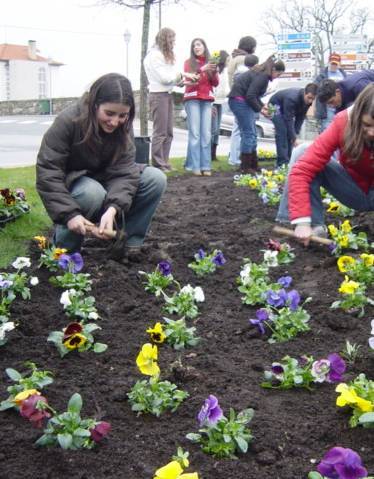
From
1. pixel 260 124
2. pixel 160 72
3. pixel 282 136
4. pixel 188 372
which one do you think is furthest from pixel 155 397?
pixel 260 124

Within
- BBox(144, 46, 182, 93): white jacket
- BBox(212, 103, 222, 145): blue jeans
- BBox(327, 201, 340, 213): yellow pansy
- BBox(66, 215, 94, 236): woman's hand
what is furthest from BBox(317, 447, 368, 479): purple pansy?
BBox(212, 103, 222, 145): blue jeans

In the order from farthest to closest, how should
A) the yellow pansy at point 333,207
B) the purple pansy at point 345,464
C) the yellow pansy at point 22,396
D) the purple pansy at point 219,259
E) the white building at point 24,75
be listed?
the white building at point 24,75 < the yellow pansy at point 333,207 < the purple pansy at point 219,259 < the yellow pansy at point 22,396 < the purple pansy at point 345,464

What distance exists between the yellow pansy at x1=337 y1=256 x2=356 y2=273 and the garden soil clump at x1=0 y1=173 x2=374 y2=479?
12 cm

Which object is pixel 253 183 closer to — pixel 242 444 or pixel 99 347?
pixel 99 347

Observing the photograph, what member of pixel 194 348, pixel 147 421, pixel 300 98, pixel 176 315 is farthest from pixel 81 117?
pixel 300 98

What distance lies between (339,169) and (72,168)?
66.0 inches

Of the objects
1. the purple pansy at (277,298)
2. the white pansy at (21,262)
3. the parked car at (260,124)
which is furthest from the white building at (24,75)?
the purple pansy at (277,298)

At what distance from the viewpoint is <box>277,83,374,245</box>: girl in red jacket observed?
11.7ft

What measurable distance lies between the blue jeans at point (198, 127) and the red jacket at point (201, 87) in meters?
0.08

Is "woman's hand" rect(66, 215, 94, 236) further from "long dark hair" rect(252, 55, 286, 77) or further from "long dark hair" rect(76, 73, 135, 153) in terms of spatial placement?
"long dark hair" rect(252, 55, 286, 77)

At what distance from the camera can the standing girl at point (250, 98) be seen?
27.9 ft

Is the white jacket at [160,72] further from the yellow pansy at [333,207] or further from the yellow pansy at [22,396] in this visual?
the yellow pansy at [22,396]

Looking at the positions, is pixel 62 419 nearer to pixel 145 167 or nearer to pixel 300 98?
pixel 145 167

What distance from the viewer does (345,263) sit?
359cm
